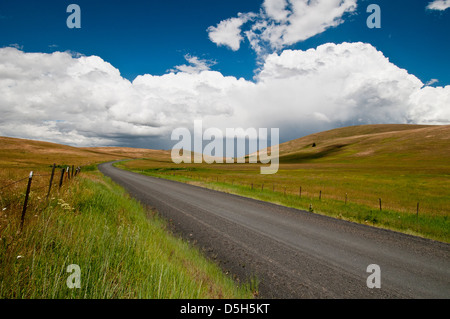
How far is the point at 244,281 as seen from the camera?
500 centimetres

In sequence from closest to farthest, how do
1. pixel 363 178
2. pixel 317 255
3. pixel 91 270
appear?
pixel 91 270 < pixel 317 255 < pixel 363 178

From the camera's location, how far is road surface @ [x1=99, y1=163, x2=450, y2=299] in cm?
471

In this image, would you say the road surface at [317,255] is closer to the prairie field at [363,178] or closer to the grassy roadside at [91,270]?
the grassy roadside at [91,270]

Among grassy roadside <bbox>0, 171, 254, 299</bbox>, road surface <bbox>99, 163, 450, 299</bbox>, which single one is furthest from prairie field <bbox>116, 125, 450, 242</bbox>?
grassy roadside <bbox>0, 171, 254, 299</bbox>

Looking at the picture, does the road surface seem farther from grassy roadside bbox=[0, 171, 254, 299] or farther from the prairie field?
the prairie field

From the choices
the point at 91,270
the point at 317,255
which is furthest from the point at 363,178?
the point at 91,270

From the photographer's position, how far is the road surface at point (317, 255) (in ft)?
15.4

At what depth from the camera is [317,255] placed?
6320 mm

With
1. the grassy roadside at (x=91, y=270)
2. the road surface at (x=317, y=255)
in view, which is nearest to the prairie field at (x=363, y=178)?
the road surface at (x=317, y=255)

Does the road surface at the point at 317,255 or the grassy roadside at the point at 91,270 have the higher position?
the grassy roadside at the point at 91,270

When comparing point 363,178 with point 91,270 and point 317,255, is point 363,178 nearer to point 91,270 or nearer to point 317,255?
point 317,255
